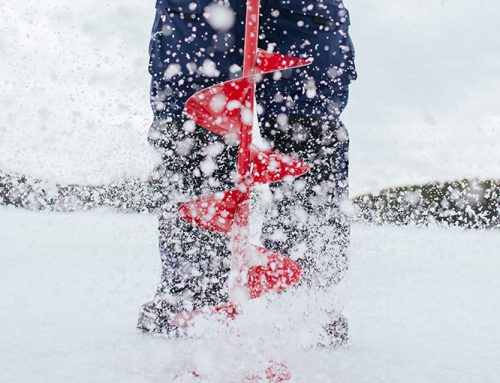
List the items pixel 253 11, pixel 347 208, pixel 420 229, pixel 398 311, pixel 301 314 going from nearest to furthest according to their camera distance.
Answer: pixel 253 11 < pixel 301 314 < pixel 347 208 < pixel 398 311 < pixel 420 229

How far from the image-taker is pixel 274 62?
1.24m

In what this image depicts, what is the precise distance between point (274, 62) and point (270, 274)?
447 mm

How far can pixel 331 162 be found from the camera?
149cm

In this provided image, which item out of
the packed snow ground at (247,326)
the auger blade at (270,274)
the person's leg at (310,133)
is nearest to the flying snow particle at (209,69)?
the person's leg at (310,133)

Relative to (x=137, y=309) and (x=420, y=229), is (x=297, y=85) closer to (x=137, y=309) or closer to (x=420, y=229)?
(x=137, y=309)

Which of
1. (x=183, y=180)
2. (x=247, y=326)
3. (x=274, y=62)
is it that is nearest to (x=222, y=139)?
(x=183, y=180)

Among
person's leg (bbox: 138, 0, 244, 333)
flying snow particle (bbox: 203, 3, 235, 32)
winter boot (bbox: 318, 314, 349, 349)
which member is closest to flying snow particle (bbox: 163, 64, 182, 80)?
person's leg (bbox: 138, 0, 244, 333)

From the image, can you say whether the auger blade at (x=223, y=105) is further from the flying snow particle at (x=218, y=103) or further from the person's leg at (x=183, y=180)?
the person's leg at (x=183, y=180)

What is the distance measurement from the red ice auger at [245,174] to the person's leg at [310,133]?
0.15m

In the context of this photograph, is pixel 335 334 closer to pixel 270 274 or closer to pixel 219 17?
pixel 270 274

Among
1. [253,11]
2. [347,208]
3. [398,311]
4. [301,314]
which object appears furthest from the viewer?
[398,311]

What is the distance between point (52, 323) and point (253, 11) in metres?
0.88

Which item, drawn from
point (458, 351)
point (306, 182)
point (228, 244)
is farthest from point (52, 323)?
point (458, 351)

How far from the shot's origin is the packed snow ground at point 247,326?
1.13 metres
